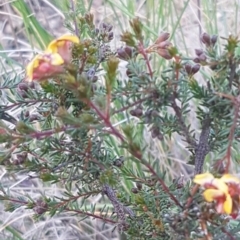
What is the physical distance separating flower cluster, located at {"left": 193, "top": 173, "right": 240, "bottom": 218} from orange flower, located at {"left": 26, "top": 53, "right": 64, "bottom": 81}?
8.6 inches

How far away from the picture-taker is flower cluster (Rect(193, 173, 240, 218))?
0.63 meters

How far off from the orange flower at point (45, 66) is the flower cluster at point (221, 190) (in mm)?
218

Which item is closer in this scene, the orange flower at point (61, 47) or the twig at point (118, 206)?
the orange flower at point (61, 47)

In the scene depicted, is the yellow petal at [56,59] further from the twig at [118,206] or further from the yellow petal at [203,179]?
the twig at [118,206]

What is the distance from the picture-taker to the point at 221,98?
74cm

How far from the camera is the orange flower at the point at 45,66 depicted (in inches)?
26.1

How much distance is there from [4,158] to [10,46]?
6.73 feet

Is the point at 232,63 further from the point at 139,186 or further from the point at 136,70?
the point at 139,186

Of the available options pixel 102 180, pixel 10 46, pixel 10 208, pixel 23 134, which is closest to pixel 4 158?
pixel 23 134

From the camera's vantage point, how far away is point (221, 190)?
63cm

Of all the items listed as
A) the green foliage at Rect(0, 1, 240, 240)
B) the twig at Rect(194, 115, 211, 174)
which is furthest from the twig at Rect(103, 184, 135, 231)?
the twig at Rect(194, 115, 211, 174)

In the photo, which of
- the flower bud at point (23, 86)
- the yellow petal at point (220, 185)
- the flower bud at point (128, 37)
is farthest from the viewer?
the flower bud at point (23, 86)

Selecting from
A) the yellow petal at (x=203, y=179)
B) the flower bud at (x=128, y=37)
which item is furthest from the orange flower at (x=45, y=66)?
the yellow petal at (x=203, y=179)

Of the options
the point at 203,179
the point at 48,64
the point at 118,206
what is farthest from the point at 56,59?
the point at 118,206
